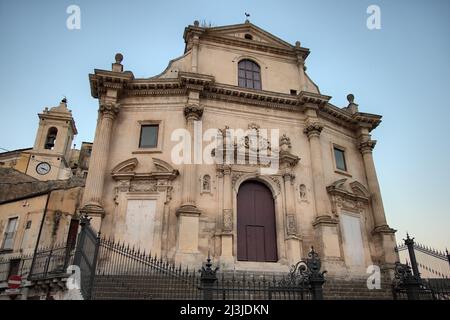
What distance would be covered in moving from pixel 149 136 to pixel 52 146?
29.5m

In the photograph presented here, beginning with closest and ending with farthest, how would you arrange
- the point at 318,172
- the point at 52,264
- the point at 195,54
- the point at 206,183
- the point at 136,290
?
the point at 136,290
the point at 52,264
the point at 206,183
the point at 318,172
the point at 195,54

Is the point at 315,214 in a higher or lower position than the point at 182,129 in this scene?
lower

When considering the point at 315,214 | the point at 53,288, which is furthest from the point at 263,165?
the point at 53,288

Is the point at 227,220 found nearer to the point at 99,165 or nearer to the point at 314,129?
the point at 99,165

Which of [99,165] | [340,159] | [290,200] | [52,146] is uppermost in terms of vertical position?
[52,146]

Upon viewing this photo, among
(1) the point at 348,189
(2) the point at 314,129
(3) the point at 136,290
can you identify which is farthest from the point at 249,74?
(3) the point at 136,290

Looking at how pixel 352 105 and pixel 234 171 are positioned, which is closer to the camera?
pixel 234 171

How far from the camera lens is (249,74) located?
703 inches

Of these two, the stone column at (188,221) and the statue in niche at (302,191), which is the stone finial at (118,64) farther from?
the statue in niche at (302,191)

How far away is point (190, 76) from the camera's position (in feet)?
49.2
